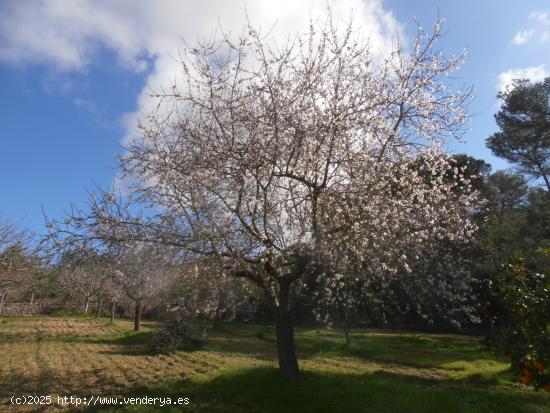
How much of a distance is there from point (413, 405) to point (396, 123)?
20.2ft

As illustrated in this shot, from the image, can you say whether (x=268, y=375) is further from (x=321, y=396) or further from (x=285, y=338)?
(x=321, y=396)

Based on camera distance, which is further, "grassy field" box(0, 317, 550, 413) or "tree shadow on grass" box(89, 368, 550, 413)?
"grassy field" box(0, 317, 550, 413)

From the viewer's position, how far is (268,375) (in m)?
12.0

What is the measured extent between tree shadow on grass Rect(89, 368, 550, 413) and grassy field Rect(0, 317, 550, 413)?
0.02 m

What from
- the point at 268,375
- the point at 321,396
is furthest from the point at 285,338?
the point at 321,396

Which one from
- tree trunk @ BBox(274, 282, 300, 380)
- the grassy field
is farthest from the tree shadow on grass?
tree trunk @ BBox(274, 282, 300, 380)

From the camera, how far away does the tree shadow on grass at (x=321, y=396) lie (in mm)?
9641

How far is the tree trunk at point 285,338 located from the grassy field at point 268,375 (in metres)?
0.37

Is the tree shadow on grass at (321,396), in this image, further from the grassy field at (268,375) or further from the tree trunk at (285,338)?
the tree trunk at (285,338)

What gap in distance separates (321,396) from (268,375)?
2.26 meters

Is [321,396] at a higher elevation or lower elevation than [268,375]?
lower

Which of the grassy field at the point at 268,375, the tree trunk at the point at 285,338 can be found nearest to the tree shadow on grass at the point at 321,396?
the grassy field at the point at 268,375

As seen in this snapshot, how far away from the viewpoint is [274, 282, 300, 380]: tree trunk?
1177 cm

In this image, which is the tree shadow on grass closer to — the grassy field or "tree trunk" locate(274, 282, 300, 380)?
the grassy field
